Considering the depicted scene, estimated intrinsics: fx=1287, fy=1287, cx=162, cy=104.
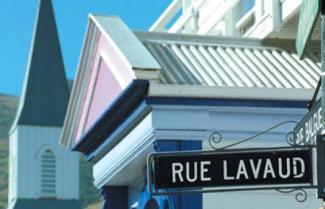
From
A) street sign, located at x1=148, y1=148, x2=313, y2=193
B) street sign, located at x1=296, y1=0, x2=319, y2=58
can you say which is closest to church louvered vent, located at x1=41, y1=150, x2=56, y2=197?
street sign, located at x1=148, y1=148, x2=313, y2=193

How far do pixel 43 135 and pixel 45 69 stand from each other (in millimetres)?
9879

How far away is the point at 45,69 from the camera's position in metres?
108

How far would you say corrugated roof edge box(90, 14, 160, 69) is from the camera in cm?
1478

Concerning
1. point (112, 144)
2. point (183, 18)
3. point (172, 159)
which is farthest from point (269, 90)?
point (183, 18)

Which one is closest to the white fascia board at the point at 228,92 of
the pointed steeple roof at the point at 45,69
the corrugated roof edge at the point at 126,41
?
the corrugated roof edge at the point at 126,41

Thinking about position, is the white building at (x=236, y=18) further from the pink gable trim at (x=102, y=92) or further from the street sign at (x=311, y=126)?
the street sign at (x=311, y=126)

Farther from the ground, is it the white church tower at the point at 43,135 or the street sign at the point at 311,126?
the white church tower at the point at 43,135

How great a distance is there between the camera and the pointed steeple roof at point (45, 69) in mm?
107875

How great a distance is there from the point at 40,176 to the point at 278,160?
4443 inches

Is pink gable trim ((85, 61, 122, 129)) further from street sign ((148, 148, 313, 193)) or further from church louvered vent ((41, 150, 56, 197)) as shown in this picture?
church louvered vent ((41, 150, 56, 197))

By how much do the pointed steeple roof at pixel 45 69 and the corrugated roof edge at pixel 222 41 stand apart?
90.7m

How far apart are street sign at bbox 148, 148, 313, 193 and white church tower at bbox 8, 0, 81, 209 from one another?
9878cm

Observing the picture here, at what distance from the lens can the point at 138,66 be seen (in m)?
14.7

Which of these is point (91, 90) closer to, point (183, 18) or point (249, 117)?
point (249, 117)
